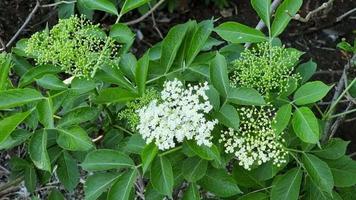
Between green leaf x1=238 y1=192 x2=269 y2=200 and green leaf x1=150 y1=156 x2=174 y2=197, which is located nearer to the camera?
green leaf x1=150 y1=156 x2=174 y2=197

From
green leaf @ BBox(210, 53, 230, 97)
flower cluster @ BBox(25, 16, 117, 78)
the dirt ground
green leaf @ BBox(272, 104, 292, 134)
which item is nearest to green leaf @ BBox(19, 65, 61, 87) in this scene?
flower cluster @ BBox(25, 16, 117, 78)

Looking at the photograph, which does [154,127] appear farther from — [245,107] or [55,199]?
[55,199]

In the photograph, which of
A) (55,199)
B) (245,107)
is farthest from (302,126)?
(55,199)

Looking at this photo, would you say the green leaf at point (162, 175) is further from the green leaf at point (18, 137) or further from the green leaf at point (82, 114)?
the green leaf at point (18, 137)

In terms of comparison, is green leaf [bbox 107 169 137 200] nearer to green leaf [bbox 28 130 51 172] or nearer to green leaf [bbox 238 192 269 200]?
green leaf [bbox 28 130 51 172]

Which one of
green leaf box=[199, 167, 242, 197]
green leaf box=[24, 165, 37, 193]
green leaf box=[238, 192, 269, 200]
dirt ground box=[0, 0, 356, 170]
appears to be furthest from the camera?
dirt ground box=[0, 0, 356, 170]
